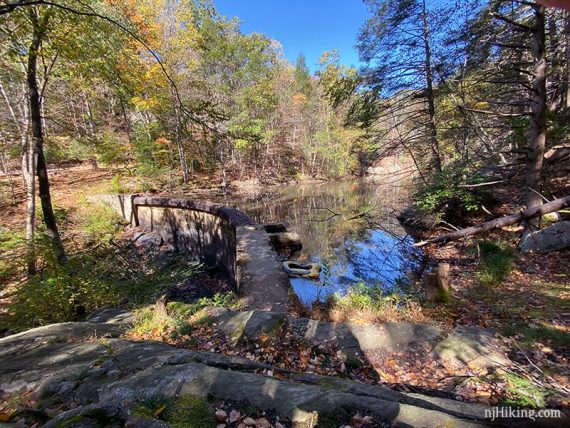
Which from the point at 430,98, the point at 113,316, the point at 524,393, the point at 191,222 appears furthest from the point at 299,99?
the point at 524,393

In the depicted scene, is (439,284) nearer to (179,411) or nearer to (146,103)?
(179,411)

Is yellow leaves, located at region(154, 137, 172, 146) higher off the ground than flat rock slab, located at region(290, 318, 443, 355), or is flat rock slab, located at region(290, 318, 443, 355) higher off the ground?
yellow leaves, located at region(154, 137, 172, 146)

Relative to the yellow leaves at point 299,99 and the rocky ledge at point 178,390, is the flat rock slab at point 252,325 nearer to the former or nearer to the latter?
the rocky ledge at point 178,390

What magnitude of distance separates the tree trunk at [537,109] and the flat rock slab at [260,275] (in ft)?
17.2

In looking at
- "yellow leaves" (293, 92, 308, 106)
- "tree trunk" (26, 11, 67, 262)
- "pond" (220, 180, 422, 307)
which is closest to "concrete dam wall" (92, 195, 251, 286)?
"pond" (220, 180, 422, 307)

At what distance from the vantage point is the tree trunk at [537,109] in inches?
212

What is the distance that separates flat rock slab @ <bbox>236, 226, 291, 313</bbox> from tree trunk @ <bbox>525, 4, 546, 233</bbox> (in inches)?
207

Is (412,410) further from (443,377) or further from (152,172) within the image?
(152,172)

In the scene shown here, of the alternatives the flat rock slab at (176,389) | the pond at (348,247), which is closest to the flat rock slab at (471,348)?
the flat rock slab at (176,389)

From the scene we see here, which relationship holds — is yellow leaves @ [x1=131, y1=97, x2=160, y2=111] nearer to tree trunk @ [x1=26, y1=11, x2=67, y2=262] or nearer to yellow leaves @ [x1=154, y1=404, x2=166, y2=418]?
tree trunk @ [x1=26, y1=11, x2=67, y2=262]

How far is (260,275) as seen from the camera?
632 cm

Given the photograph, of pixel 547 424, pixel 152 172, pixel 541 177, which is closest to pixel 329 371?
pixel 547 424

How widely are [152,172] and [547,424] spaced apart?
1824 cm

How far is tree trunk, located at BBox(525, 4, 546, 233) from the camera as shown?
5379 millimetres
